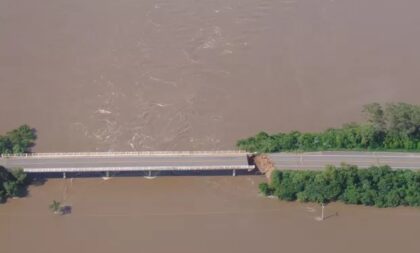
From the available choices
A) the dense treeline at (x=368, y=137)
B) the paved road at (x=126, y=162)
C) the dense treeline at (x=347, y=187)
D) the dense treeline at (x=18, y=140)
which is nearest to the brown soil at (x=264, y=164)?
the dense treeline at (x=368, y=137)

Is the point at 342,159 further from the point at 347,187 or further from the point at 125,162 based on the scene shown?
the point at 125,162

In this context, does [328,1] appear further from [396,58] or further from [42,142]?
[42,142]

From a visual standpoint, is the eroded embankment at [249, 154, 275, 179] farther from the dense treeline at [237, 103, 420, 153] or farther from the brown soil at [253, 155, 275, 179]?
the dense treeline at [237, 103, 420, 153]

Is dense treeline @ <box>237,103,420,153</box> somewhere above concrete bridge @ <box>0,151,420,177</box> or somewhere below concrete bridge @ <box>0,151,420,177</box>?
above

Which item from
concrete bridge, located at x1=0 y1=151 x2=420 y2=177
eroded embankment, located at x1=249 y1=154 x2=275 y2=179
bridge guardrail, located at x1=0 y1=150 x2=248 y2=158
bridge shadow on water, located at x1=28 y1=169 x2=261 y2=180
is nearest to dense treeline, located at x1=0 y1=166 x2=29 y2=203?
concrete bridge, located at x1=0 y1=151 x2=420 y2=177

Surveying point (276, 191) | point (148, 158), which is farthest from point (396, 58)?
point (148, 158)

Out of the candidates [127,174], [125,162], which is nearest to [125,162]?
[125,162]
